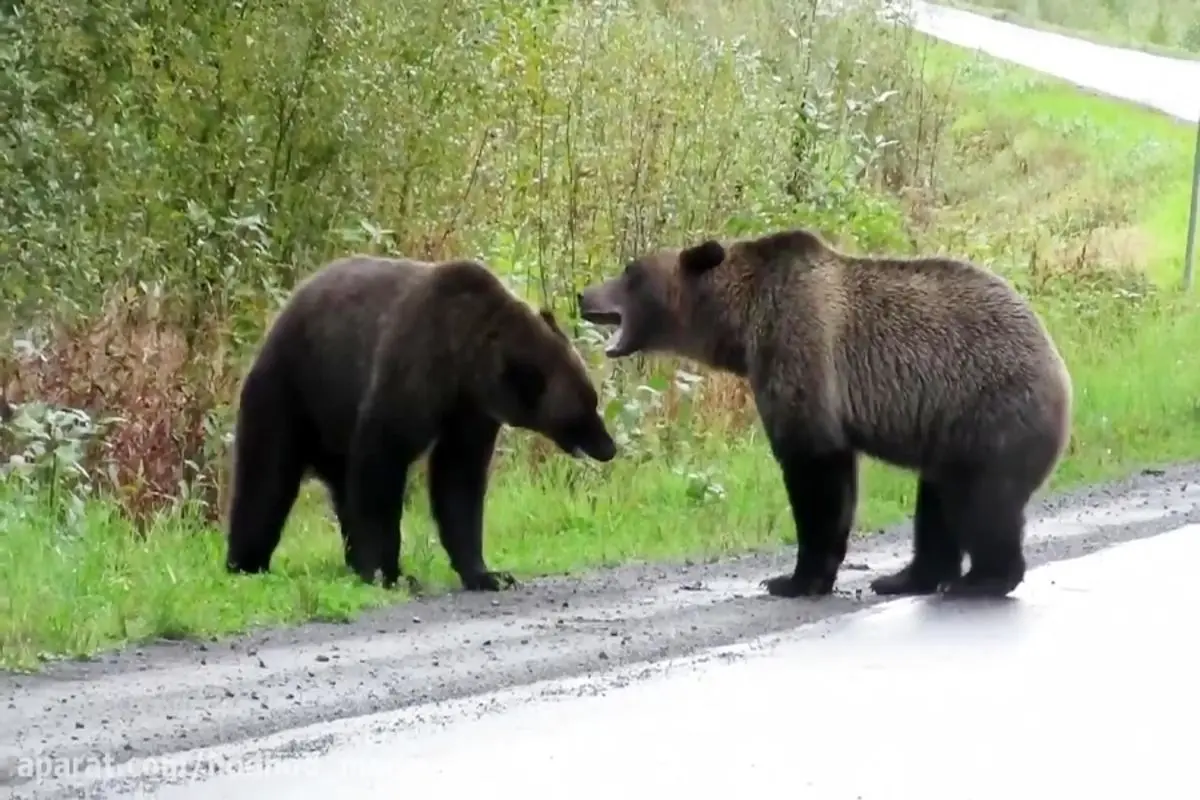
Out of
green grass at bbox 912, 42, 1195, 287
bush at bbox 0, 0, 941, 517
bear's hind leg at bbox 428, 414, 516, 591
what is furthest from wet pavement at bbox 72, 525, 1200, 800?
green grass at bbox 912, 42, 1195, 287

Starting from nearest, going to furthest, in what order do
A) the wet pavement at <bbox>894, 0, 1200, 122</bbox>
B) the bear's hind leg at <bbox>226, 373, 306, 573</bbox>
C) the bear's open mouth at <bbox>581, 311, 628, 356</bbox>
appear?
the bear's hind leg at <bbox>226, 373, 306, 573</bbox>
the bear's open mouth at <bbox>581, 311, 628, 356</bbox>
the wet pavement at <bbox>894, 0, 1200, 122</bbox>

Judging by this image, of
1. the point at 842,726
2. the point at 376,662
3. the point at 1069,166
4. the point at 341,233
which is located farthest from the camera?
the point at 1069,166

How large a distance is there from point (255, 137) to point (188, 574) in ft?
11.8

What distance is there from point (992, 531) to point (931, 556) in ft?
1.40

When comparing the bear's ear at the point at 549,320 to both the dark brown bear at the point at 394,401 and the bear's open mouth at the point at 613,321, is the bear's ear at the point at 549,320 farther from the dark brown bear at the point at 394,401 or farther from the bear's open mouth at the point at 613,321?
the bear's open mouth at the point at 613,321

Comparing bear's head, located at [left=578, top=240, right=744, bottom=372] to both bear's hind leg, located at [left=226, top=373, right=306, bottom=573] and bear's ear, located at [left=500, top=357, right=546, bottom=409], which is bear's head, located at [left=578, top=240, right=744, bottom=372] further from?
bear's hind leg, located at [left=226, top=373, right=306, bottom=573]

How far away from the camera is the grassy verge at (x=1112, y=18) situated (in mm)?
44344

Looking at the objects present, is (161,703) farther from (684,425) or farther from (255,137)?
(684,425)

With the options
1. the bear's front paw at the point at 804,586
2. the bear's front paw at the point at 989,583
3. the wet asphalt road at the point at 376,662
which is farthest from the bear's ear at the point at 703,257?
the bear's front paw at the point at 989,583

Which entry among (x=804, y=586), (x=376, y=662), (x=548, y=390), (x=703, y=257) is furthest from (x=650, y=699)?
(x=703, y=257)

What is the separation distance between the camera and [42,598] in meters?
7.76

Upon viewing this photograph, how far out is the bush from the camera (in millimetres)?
10547

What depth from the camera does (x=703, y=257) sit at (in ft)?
31.3

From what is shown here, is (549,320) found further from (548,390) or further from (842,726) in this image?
(842,726)
